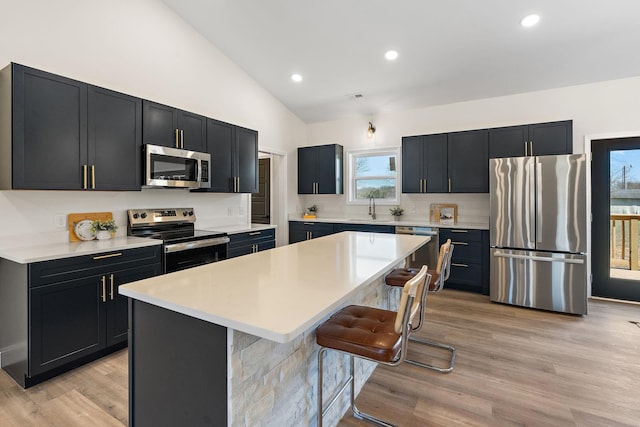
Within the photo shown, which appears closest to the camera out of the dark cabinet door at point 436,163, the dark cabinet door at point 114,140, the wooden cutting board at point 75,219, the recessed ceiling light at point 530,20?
the dark cabinet door at point 114,140

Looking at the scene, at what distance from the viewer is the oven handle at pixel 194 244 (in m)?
3.00

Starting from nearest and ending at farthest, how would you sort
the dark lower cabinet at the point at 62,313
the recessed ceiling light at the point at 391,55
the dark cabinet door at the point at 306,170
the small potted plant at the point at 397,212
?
the dark lower cabinet at the point at 62,313, the recessed ceiling light at the point at 391,55, the small potted plant at the point at 397,212, the dark cabinet door at the point at 306,170

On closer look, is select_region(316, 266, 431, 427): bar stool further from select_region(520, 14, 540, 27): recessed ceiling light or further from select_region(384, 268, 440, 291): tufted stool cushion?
select_region(520, 14, 540, 27): recessed ceiling light

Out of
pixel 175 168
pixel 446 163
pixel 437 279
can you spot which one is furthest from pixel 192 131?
pixel 446 163

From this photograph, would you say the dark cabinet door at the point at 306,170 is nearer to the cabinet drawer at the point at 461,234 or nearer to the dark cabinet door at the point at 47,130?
the cabinet drawer at the point at 461,234

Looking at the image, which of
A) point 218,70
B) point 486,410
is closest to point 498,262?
point 486,410

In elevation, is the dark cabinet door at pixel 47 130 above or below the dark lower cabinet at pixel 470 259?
above

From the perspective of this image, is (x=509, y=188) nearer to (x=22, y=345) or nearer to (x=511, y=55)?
(x=511, y=55)

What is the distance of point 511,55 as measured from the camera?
354 centimetres

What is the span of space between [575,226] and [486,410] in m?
2.48

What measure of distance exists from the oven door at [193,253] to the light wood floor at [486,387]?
830mm

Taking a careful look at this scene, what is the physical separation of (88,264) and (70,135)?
1028mm

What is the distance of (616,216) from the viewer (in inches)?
152

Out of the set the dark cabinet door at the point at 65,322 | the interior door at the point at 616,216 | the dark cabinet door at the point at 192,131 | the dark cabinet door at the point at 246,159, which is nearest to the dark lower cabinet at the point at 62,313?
the dark cabinet door at the point at 65,322
